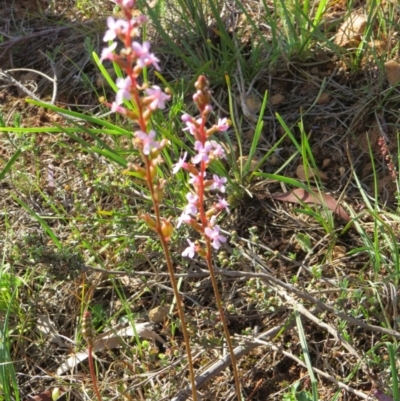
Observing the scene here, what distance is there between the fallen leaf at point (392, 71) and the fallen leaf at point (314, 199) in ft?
2.00

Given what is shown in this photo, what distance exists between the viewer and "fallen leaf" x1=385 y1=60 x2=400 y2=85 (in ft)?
9.20

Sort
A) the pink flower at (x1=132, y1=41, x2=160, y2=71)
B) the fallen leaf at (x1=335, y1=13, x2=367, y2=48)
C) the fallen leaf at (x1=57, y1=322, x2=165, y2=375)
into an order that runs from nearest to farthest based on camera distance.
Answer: the pink flower at (x1=132, y1=41, x2=160, y2=71) < the fallen leaf at (x1=57, y1=322, x2=165, y2=375) < the fallen leaf at (x1=335, y1=13, x2=367, y2=48)

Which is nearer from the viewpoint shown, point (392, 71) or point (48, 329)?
point (48, 329)

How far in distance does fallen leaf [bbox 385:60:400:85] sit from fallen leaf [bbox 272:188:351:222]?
2.00ft

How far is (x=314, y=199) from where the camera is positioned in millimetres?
2510

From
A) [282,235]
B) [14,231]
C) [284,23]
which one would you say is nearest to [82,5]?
[284,23]

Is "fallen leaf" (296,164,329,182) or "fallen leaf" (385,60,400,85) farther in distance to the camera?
"fallen leaf" (385,60,400,85)

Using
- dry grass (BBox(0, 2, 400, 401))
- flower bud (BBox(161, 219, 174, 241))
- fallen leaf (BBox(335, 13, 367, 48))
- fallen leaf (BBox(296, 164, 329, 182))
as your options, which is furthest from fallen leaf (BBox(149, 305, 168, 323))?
fallen leaf (BBox(335, 13, 367, 48))

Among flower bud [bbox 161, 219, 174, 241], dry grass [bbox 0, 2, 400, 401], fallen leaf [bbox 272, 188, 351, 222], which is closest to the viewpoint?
flower bud [bbox 161, 219, 174, 241]

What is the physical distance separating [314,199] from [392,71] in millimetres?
713

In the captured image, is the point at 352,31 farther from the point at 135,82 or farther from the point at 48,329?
the point at 135,82

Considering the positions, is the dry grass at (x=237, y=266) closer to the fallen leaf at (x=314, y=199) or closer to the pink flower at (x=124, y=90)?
the fallen leaf at (x=314, y=199)

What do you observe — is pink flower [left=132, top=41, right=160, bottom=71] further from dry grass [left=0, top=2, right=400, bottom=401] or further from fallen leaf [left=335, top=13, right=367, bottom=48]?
fallen leaf [left=335, top=13, right=367, bottom=48]

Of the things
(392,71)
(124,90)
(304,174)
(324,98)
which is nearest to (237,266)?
(304,174)
